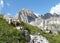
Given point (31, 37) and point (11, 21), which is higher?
point (11, 21)

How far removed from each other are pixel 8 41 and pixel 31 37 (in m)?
13.8

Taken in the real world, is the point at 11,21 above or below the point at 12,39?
above

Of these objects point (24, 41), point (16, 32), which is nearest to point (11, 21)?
point (16, 32)

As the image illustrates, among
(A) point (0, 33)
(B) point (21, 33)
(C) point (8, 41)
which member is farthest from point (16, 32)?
(C) point (8, 41)

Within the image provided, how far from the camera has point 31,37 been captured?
254 feet

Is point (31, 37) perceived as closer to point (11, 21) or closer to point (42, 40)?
point (42, 40)

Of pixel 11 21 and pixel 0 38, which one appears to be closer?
pixel 0 38

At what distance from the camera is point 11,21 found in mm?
94938

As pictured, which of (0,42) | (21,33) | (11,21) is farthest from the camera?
(11,21)

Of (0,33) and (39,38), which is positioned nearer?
(0,33)

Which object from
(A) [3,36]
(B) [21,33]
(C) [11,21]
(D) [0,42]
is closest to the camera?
(D) [0,42]

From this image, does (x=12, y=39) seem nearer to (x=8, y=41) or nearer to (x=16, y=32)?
(x=8, y=41)

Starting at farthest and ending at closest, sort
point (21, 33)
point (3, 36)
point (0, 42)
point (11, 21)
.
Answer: point (11, 21), point (21, 33), point (3, 36), point (0, 42)

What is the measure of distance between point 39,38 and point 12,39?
45.3 ft
